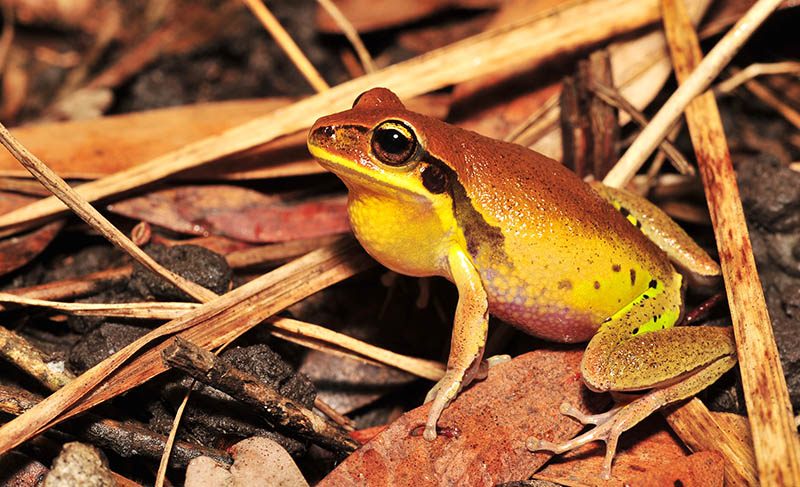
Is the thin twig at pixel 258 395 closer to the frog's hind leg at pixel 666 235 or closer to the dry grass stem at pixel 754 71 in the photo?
the frog's hind leg at pixel 666 235

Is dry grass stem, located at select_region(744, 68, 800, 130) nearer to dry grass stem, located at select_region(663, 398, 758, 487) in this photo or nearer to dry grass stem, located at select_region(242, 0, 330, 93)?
dry grass stem, located at select_region(663, 398, 758, 487)

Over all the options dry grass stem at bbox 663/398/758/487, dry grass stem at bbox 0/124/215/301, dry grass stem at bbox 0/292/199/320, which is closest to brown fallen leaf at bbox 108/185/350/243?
dry grass stem at bbox 0/124/215/301

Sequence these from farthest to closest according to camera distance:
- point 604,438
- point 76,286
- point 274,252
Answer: point 274,252
point 76,286
point 604,438

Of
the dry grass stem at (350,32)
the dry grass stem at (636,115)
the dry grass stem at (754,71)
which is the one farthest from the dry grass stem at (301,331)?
the dry grass stem at (754,71)

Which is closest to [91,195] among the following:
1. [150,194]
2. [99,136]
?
[150,194]

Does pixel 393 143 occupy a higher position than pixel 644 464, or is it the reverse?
pixel 393 143

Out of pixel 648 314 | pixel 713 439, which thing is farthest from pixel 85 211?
pixel 713 439

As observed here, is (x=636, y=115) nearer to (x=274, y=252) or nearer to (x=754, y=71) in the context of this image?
(x=754, y=71)
